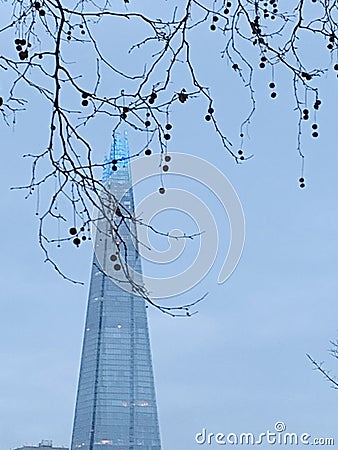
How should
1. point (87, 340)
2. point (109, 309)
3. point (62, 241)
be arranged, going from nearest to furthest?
1. point (62, 241)
2. point (109, 309)
3. point (87, 340)

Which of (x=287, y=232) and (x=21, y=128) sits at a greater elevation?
(x=287, y=232)

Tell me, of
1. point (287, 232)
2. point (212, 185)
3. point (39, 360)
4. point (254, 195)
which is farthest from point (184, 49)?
point (39, 360)

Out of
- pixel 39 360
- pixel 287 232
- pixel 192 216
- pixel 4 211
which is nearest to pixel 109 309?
pixel 287 232

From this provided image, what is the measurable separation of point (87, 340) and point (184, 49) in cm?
1037

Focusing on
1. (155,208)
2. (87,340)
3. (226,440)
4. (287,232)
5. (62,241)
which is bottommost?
(62,241)

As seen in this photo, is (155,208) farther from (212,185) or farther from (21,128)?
(21,128)

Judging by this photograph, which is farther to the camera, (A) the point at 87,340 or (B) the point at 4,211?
(A) the point at 87,340

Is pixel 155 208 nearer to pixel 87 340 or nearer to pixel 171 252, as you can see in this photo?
pixel 171 252

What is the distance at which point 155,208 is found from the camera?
1146mm

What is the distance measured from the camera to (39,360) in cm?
1414

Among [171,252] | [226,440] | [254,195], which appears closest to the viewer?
[171,252]

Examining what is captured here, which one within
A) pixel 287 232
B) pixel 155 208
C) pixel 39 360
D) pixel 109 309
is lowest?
pixel 155 208

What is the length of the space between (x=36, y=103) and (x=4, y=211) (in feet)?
2.48

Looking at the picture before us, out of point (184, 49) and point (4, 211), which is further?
point (4, 211)
